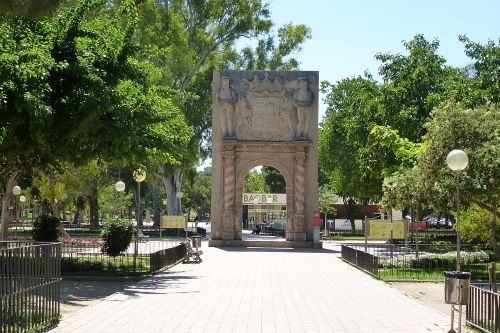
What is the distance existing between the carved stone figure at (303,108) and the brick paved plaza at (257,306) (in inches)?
584

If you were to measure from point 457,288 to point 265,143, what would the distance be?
1024 inches

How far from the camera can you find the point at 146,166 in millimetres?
22844

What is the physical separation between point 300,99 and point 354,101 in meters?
7.96

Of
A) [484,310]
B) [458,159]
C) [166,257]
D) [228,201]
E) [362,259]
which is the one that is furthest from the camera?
[228,201]

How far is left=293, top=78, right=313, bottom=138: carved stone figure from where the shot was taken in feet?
123

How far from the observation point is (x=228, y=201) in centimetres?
3744

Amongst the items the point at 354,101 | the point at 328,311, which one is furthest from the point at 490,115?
the point at 354,101

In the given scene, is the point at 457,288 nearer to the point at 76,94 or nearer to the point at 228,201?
the point at 76,94

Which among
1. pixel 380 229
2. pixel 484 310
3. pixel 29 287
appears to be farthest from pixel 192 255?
pixel 484 310

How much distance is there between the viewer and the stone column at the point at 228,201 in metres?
37.3

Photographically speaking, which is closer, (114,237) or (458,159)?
(458,159)

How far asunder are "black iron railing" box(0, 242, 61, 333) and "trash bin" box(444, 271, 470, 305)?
6.76 m

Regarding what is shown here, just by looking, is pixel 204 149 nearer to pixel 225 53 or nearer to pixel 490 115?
pixel 225 53

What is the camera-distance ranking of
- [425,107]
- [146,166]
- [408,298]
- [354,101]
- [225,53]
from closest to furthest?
[408,298], [146,166], [425,107], [354,101], [225,53]
